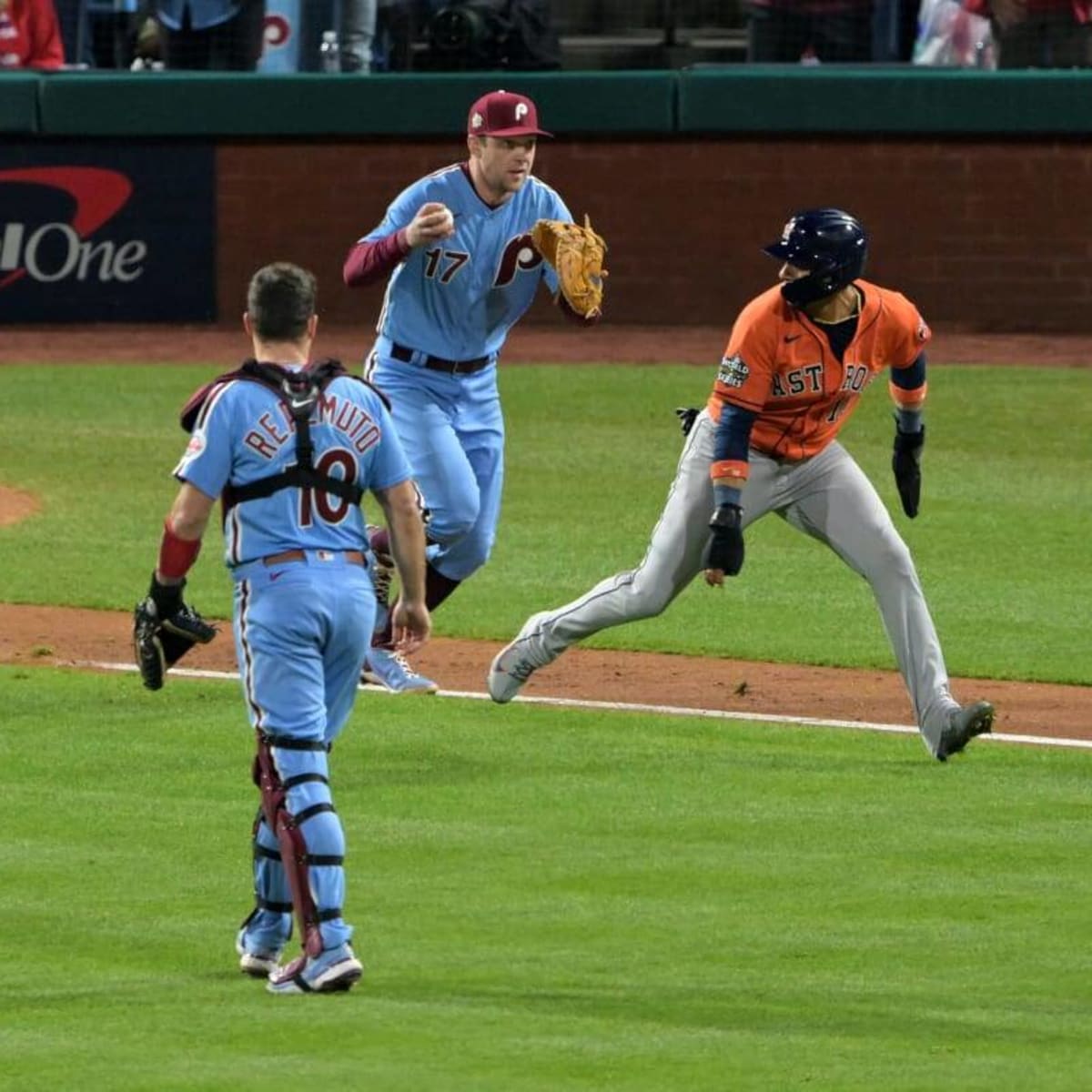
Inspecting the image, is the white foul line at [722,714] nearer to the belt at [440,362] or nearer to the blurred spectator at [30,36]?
the belt at [440,362]

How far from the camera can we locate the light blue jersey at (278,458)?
6125 millimetres

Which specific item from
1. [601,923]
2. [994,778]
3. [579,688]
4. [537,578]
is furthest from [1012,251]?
[601,923]

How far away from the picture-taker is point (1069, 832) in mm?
7930

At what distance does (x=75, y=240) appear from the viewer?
2031 cm

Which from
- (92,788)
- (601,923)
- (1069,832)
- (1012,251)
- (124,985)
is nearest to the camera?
(124,985)

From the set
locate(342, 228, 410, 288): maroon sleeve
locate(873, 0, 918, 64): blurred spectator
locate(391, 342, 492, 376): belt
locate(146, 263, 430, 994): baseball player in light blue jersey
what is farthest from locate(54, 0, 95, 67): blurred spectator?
locate(146, 263, 430, 994): baseball player in light blue jersey

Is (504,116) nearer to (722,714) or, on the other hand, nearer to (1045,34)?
(722,714)

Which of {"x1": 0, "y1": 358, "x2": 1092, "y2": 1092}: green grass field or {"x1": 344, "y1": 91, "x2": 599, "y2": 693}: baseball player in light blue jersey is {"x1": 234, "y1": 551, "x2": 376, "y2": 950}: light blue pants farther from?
{"x1": 344, "y1": 91, "x2": 599, "y2": 693}: baseball player in light blue jersey

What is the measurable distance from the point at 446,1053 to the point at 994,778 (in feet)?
11.8

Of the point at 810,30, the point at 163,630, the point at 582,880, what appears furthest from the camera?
the point at 810,30

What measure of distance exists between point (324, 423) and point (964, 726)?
128 inches

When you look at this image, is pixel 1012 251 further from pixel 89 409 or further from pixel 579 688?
pixel 579 688

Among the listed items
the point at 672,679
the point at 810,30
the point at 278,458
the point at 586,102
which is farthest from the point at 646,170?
the point at 278,458

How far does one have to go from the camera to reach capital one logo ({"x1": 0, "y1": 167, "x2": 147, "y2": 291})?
20.1 meters
